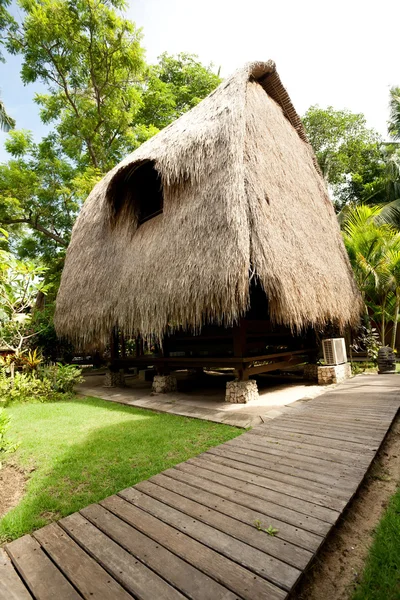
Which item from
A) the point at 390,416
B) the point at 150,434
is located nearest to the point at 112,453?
the point at 150,434

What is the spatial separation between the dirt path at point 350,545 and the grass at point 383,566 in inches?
1.5

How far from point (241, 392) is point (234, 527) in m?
3.38

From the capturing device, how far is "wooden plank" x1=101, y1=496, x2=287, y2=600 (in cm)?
121

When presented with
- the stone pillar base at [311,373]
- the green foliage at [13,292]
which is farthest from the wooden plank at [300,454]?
the green foliage at [13,292]

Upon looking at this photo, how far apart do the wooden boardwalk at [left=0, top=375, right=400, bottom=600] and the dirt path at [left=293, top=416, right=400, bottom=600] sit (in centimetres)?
15

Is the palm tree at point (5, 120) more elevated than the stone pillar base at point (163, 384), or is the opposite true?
the palm tree at point (5, 120)

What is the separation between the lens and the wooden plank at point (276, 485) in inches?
71.7

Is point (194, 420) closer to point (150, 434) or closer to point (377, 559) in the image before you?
point (150, 434)

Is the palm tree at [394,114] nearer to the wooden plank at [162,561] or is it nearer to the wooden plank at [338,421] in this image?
the wooden plank at [338,421]

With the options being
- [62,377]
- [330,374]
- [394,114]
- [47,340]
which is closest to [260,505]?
[330,374]

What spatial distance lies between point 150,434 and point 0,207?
11.8 m

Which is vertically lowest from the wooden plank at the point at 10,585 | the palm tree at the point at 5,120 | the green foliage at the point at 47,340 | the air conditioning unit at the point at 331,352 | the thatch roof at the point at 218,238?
the wooden plank at the point at 10,585

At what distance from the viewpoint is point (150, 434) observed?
11.8ft

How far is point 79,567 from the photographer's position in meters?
1.41
